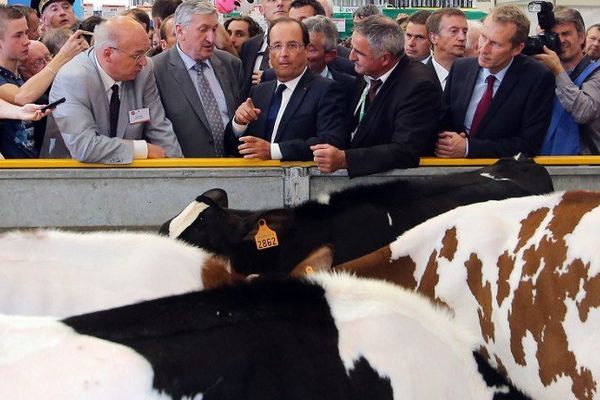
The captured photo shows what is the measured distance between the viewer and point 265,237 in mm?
4438

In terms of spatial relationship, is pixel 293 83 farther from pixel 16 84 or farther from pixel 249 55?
pixel 16 84

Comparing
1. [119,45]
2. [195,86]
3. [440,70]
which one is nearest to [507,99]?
[440,70]

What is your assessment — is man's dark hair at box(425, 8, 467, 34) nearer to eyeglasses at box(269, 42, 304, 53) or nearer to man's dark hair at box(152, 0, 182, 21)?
eyeglasses at box(269, 42, 304, 53)

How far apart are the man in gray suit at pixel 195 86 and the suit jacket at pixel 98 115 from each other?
0.17 metres

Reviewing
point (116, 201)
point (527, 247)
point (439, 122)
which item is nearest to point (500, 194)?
point (439, 122)

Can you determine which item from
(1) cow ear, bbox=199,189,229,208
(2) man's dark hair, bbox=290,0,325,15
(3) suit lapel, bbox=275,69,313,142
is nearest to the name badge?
(3) suit lapel, bbox=275,69,313,142

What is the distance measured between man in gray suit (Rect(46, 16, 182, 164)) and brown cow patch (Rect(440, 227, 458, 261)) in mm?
2609

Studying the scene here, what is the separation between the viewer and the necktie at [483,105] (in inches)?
237

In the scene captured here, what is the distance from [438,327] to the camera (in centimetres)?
247

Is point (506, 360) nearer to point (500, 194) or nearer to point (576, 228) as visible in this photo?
point (576, 228)

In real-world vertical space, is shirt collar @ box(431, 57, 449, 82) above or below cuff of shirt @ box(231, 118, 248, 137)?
above

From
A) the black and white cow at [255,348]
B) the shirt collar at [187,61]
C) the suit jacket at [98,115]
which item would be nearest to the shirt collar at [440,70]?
the shirt collar at [187,61]

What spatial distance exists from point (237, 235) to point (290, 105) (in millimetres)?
1635

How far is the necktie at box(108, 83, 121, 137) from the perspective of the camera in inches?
230
